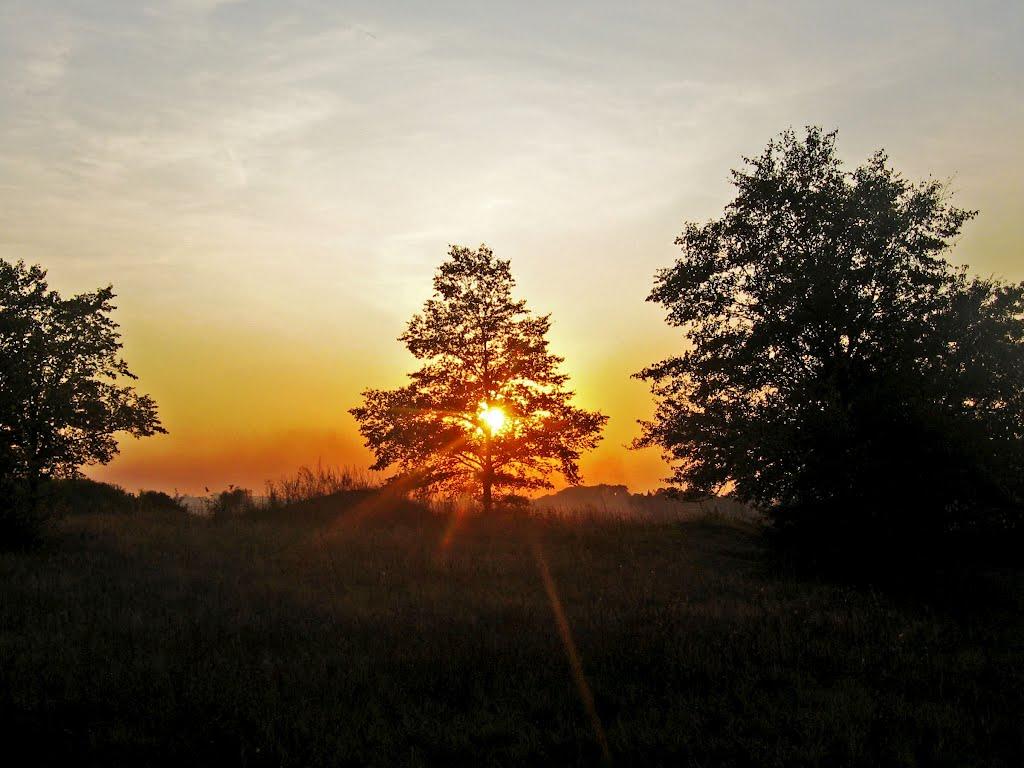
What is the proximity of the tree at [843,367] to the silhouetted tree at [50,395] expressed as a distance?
53.6 ft

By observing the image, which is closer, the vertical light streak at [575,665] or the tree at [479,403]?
the vertical light streak at [575,665]

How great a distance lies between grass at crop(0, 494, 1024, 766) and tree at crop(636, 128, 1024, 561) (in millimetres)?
2349

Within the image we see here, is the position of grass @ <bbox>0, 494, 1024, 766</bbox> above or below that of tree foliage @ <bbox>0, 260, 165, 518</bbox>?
below

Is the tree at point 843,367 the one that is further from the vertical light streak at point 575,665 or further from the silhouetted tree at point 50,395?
the silhouetted tree at point 50,395

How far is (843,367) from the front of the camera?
2025 cm

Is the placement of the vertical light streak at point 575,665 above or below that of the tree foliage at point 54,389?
below

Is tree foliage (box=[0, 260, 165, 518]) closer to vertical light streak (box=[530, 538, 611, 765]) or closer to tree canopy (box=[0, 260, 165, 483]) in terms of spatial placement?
tree canopy (box=[0, 260, 165, 483])

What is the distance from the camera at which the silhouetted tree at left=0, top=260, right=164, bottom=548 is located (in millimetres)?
19328

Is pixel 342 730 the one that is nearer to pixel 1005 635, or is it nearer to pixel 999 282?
→ pixel 1005 635

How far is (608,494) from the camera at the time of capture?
162 ft

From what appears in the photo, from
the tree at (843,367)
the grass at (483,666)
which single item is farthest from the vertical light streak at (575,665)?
the tree at (843,367)

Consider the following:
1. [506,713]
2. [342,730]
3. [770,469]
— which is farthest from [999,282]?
[342,730]

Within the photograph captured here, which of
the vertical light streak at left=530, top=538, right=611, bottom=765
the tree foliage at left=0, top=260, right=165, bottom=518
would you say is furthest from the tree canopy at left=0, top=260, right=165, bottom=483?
the vertical light streak at left=530, top=538, right=611, bottom=765

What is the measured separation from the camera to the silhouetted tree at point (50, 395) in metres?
19.3
